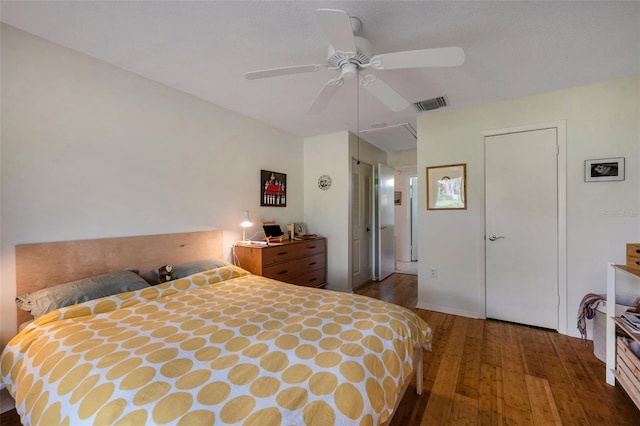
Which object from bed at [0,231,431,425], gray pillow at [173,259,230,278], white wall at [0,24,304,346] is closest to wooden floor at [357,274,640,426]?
bed at [0,231,431,425]

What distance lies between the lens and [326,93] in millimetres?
1863

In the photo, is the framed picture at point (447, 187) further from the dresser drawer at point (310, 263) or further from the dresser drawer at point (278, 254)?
the dresser drawer at point (278, 254)

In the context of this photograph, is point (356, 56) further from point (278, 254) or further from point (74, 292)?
point (74, 292)

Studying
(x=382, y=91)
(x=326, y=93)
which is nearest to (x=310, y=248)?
(x=326, y=93)

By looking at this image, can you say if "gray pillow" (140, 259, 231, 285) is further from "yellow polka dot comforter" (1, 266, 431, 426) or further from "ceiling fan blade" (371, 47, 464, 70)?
"ceiling fan blade" (371, 47, 464, 70)

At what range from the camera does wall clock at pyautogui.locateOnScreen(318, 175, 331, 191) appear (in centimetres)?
399

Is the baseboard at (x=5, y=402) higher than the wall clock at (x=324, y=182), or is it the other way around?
the wall clock at (x=324, y=182)

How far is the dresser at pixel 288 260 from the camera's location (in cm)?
288

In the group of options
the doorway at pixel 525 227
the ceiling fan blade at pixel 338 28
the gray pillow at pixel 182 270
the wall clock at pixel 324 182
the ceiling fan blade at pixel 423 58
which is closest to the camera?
the ceiling fan blade at pixel 338 28

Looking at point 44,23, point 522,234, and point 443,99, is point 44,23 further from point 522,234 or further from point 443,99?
point 522,234

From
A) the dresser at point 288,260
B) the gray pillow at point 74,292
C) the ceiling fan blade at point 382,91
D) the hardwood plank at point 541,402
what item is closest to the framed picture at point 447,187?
the ceiling fan blade at point 382,91

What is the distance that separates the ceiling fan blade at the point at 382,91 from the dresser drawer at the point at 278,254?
6.29ft

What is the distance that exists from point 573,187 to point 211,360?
3.41m

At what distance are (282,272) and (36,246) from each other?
2053mm
